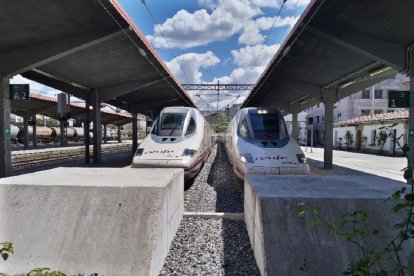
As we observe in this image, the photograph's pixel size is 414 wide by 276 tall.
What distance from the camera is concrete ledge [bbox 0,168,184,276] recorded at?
3.81 metres

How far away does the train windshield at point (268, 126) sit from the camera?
9672mm

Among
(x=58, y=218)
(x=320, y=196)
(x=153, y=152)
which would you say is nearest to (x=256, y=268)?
(x=320, y=196)

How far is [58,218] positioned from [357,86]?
1595 centimetres

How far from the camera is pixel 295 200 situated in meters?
4.02

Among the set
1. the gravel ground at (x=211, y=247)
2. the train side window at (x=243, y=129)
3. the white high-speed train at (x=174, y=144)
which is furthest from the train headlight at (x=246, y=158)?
the white high-speed train at (x=174, y=144)

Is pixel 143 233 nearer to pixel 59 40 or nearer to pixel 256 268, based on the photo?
pixel 256 268

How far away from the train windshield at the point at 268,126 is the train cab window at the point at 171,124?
8.02 ft

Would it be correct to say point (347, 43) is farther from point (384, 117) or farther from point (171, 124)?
point (384, 117)

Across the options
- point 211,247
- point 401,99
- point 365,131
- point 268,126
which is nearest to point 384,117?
point 365,131

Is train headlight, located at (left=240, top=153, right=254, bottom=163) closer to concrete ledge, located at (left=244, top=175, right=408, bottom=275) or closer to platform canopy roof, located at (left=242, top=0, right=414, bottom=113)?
concrete ledge, located at (left=244, top=175, right=408, bottom=275)

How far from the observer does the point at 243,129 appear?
10109 millimetres

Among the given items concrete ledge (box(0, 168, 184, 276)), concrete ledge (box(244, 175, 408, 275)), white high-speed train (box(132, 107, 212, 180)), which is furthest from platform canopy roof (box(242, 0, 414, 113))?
concrete ledge (box(0, 168, 184, 276))

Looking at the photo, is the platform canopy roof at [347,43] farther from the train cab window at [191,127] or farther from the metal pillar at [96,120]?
the metal pillar at [96,120]

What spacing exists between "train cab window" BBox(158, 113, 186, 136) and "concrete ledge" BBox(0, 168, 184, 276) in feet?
20.5
